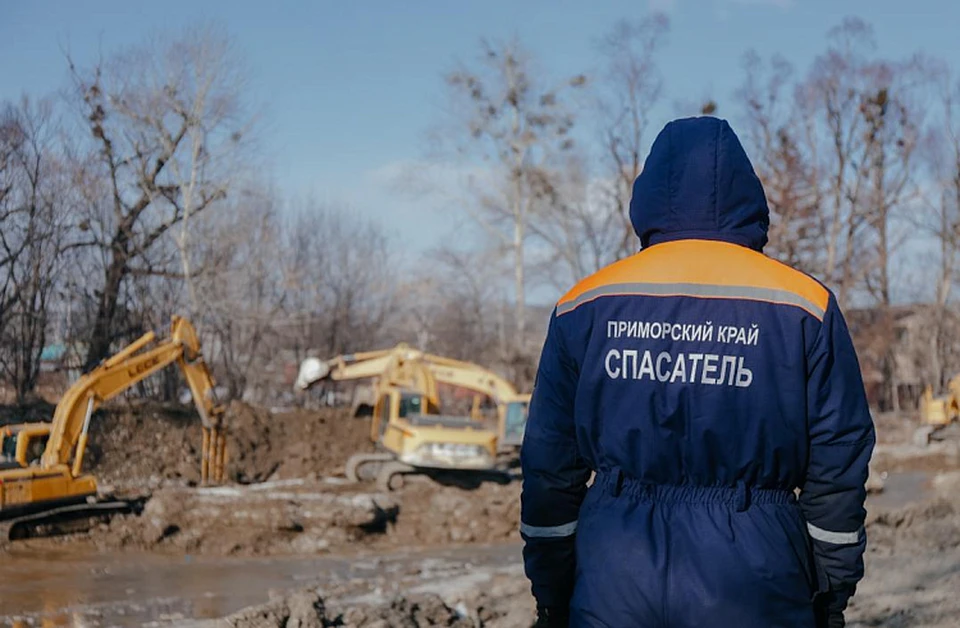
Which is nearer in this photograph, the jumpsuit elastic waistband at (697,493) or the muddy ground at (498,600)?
the jumpsuit elastic waistband at (697,493)

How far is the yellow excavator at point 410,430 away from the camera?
1767 centimetres

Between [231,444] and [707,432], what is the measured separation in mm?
21006

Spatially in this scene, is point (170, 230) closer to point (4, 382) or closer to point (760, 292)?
point (4, 382)

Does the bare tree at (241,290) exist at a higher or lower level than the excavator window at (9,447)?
higher

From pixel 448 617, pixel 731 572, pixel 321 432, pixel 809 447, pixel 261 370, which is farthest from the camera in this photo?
pixel 261 370

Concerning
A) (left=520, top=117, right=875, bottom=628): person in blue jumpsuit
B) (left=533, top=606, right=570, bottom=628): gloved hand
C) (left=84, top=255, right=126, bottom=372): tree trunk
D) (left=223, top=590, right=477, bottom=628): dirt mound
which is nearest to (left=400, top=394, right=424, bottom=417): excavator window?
(left=84, top=255, right=126, bottom=372): tree trunk

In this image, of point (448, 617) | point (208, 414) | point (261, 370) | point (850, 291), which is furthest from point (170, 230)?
point (850, 291)

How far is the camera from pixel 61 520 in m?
13.9

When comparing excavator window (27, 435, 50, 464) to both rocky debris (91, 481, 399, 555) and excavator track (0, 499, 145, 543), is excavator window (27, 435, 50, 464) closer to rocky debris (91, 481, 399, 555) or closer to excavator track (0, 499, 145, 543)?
excavator track (0, 499, 145, 543)

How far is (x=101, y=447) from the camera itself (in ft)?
67.9

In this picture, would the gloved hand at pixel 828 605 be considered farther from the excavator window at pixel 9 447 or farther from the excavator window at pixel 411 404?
the excavator window at pixel 411 404

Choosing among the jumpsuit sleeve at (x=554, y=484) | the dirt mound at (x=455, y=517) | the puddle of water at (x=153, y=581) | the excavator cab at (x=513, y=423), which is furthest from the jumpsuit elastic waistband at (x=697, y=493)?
the excavator cab at (x=513, y=423)

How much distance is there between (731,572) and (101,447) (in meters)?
19.8

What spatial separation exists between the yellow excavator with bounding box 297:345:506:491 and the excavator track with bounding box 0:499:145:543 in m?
4.64
